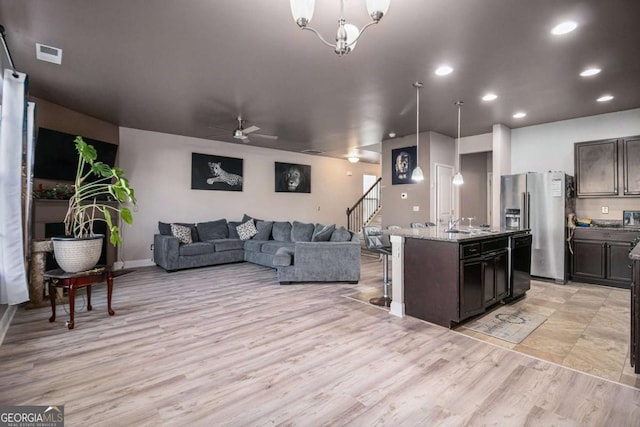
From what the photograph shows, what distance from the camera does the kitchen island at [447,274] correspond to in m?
3.09

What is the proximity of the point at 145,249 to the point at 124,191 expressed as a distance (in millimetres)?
3595

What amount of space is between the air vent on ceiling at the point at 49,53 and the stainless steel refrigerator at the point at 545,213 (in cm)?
654

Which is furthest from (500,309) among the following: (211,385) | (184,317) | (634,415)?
(184,317)

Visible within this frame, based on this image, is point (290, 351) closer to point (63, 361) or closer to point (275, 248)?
point (63, 361)

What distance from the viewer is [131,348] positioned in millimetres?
2711

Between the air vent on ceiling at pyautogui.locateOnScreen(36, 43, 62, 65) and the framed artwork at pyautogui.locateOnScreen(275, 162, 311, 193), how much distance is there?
548 cm

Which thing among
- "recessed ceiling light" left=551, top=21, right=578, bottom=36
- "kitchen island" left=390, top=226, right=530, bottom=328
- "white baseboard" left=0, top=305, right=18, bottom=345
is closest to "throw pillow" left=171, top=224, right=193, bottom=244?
"white baseboard" left=0, top=305, right=18, bottom=345

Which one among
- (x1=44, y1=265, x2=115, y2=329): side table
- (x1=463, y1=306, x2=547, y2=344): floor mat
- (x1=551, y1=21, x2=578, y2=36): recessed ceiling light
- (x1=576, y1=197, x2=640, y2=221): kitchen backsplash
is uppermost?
(x1=551, y1=21, x2=578, y2=36): recessed ceiling light

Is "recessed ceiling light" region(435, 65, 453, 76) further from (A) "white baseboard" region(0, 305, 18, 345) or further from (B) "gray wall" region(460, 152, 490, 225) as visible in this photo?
(A) "white baseboard" region(0, 305, 18, 345)

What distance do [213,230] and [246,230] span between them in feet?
2.33

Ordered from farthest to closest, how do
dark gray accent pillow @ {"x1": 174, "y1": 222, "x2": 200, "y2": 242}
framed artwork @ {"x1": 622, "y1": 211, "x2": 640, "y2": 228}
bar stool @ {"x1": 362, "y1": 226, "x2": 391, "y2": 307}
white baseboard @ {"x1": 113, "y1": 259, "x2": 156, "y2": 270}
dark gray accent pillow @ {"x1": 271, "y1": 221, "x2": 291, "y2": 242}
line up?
dark gray accent pillow @ {"x1": 271, "y1": 221, "x2": 291, "y2": 242}
dark gray accent pillow @ {"x1": 174, "y1": 222, "x2": 200, "y2": 242}
white baseboard @ {"x1": 113, "y1": 259, "x2": 156, "y2": 270}
framed artwork @ {"x1": 622, "y1": 211, "x2": 640, "y2": 228}
bar stool @ {"x1": 362, "y1": 226, "x2": 391, "y2": 307}

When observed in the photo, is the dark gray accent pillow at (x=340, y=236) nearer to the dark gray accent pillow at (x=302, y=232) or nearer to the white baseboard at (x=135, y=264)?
the dark gray accent pillow at (x=302, y=232)

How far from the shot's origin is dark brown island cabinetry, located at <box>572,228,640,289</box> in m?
4.65

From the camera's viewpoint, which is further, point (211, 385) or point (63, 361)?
point (63, 361)
